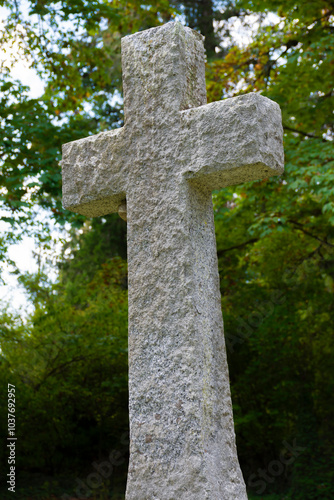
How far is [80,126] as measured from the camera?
777 cm

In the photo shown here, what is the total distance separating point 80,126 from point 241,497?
626 cm

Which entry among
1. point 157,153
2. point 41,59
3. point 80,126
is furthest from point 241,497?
point 41,59

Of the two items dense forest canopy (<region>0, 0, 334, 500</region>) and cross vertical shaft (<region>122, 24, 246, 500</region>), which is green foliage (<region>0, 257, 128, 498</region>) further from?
cross vertical shaft (<region>122, 24, 246, 500</region>)

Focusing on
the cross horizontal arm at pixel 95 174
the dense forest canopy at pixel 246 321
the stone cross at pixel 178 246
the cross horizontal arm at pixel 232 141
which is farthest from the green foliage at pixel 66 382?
the cross horizontal arm at pixel 232 141

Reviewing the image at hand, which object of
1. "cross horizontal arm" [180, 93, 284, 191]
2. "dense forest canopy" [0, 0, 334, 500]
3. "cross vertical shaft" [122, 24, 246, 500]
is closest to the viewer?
"cross vertical shaft" [122, 24, 246, 500]

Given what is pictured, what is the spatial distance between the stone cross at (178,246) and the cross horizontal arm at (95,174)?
1 centimetres

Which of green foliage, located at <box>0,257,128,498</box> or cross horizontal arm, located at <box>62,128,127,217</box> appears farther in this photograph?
green foliage, located at <box>0,257,128,498</box>

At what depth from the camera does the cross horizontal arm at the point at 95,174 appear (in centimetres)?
280

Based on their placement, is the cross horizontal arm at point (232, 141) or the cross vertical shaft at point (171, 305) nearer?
the cross vertical shaft at point (171, 305)

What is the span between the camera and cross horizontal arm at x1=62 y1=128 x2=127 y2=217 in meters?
2.80

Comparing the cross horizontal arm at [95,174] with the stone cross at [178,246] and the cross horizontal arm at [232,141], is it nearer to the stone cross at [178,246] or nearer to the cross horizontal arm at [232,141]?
the stone cross at [178,246]

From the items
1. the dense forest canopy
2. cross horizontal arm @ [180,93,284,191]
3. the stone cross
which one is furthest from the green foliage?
cross horizontal arm @ [180,93,284,191]

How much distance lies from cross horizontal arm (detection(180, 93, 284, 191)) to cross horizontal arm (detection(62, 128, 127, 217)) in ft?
1.32

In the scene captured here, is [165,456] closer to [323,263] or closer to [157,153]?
[157,153]
